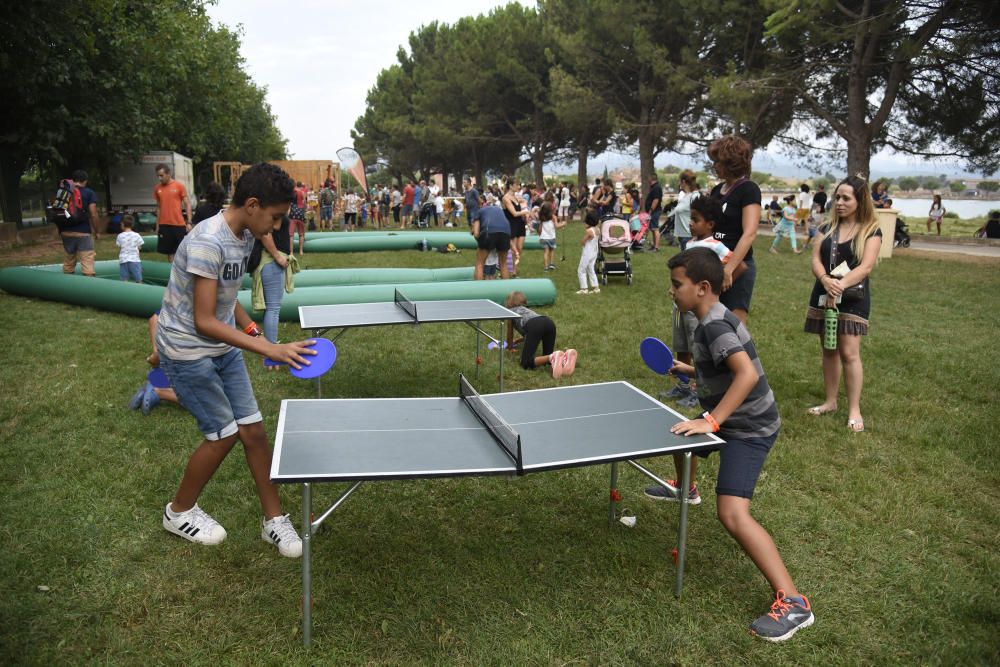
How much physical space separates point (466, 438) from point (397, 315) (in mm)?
2810

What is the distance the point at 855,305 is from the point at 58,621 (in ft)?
17.0

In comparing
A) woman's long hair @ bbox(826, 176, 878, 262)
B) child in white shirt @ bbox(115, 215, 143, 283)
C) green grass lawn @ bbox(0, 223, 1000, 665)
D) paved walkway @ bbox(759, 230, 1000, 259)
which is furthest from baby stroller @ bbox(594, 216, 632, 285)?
paved walkway @ bbox(759, 230, 1000, 259)

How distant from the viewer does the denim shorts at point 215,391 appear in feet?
10.3

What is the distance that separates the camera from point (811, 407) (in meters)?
5.59

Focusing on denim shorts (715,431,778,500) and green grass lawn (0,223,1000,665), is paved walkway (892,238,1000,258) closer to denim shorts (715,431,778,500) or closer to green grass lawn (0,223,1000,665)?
green grass lawn (0,223,1000,665)

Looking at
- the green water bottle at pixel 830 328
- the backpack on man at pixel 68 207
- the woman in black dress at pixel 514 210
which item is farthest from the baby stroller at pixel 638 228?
the backpack on man at pixel 68 207

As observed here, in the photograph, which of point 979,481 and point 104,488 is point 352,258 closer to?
point 104,488

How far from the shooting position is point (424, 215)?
23.8m

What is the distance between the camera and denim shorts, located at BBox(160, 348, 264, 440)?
3.15m

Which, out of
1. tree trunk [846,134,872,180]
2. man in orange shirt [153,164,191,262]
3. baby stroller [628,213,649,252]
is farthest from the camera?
tree trunk [846,134,872,180]

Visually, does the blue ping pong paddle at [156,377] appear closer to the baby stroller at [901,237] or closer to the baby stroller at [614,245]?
the baby stroller at [614,245]

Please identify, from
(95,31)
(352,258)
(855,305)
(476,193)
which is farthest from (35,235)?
(855,305)

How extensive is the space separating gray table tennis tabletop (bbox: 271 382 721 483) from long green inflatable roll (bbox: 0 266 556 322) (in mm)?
4681

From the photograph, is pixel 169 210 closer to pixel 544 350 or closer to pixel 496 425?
pixel 544 350
